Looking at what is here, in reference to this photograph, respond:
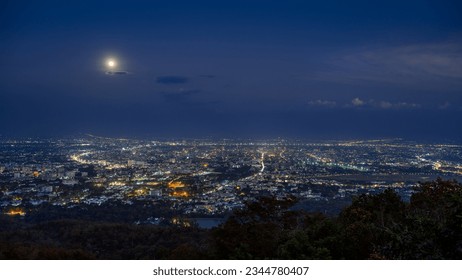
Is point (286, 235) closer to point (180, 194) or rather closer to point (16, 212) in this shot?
point (180, 194)

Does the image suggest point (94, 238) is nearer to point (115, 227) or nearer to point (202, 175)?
point (115, 227)

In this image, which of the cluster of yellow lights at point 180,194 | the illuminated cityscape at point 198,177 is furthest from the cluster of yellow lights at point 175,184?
the cluster of yellow lights at point 180,194

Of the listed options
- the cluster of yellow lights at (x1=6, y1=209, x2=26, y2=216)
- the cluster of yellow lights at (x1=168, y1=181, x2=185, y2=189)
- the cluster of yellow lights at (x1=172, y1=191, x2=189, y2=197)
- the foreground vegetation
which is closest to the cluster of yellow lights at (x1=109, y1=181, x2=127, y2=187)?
the cluster of yellow lights at (x1=168, y1=181, x2=185, y2=189)

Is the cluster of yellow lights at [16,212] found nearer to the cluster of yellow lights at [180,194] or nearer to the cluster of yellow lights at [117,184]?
the cluster of yellow lights at [117,184]

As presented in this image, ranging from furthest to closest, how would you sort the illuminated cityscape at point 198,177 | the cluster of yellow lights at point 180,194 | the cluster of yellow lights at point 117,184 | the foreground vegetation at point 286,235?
the cluster of yellow lights at point 117,184 → the cluster of yellow lights at point 180,194 → the illuminated cityscape at point 198,177 → the foreground vegetation at point 286,235

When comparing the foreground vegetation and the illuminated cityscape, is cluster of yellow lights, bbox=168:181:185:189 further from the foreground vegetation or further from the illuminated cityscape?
the foreground vegetation

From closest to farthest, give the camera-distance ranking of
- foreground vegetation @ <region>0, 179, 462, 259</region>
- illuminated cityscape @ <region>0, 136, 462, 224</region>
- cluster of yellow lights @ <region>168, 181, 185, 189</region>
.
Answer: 1. foreground vegetation @ <region>0, 179, 462, 259</region>
2. illuminated cityscape @ <region>0, 136, 462, 224</region>
3. cluster of yellow lights @ <region>168, 181, 185, 189</region>

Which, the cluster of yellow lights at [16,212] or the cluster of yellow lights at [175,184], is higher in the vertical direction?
the cluster of yellow lights at [175,184]
